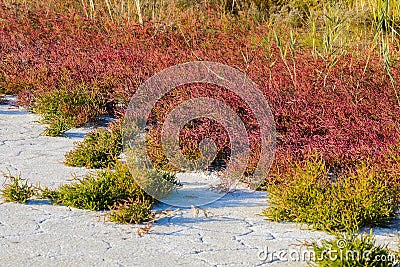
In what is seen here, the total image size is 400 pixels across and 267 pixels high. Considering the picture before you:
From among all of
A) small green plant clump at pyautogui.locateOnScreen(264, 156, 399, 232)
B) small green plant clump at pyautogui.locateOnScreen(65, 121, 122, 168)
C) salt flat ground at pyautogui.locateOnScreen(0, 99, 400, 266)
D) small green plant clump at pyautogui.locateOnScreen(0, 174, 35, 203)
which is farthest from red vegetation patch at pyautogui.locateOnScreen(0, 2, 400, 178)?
small green plant clump at pyautogui.locateOnScreen(0, 174, 35, 203)

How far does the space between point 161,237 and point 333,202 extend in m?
1.18

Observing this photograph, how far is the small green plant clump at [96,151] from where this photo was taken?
237 inches

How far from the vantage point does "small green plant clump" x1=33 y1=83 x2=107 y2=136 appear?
736 cm

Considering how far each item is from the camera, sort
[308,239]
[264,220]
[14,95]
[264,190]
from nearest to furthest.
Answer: [308,239] < [264,220] < [264,190] < [14,95]

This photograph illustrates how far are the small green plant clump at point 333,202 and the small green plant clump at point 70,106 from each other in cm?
314

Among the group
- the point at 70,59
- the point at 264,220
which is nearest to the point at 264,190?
the point at 264,220

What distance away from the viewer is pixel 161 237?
443 centimetres

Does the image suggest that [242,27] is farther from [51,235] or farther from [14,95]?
[51,235]

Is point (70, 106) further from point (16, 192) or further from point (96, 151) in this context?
point (16, 192)

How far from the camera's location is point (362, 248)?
3.61m

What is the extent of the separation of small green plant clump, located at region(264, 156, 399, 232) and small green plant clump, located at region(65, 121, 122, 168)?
5.75 feet

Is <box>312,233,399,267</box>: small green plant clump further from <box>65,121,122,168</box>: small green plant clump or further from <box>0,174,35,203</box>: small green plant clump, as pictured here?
<box>65,121,122,168</box>: small green plant clump

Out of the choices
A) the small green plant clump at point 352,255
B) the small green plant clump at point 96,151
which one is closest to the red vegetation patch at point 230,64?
the small green plant clump at point 96,151

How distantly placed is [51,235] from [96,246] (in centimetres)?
38
